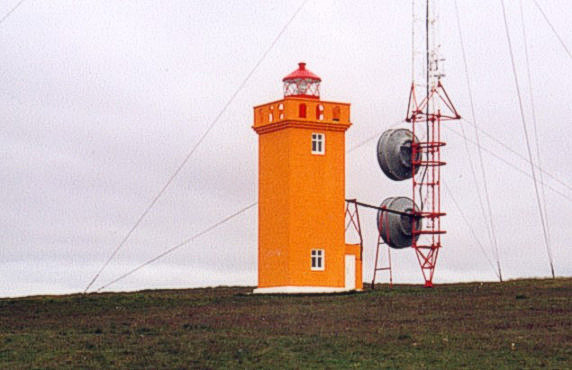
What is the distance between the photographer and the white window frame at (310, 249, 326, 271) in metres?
48.7

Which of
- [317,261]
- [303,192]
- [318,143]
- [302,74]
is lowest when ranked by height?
[317,261]

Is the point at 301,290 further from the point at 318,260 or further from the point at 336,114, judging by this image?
the point at 336,114

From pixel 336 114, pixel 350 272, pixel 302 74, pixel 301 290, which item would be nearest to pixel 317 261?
pixel 301 290

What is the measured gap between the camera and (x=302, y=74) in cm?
4953

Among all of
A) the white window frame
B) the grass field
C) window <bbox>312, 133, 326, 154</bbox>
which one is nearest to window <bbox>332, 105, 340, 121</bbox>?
window <bbox>312, 133, 326, 154</bbox>

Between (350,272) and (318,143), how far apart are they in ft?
17.4

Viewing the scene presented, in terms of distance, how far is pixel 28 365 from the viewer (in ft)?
97.6

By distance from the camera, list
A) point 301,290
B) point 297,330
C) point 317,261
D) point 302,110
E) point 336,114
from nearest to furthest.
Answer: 1. point 297,330
2. point 301,290
3. point 302,110
4. point 317,261
5. point 336,114

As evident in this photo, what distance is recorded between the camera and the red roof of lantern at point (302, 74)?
1946 inches

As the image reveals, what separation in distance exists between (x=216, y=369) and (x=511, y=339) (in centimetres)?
821

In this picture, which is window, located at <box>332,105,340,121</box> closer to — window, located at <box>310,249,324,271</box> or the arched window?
the arched window

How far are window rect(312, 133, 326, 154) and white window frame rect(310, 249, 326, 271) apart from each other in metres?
3.80

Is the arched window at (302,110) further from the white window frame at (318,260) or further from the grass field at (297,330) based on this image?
the grass field at (297,330)

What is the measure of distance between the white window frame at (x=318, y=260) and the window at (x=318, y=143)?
3797 mm
